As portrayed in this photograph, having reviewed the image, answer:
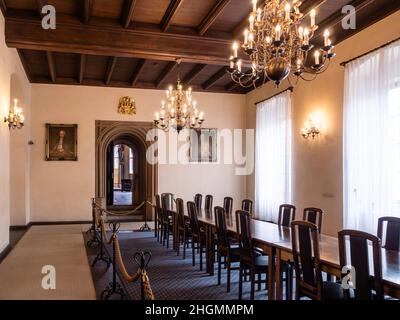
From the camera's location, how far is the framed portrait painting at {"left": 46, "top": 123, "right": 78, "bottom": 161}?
11094 millimetres

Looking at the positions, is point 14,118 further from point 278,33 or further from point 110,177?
point 110,177

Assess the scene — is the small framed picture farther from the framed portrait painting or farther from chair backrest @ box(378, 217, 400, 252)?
chair backrest @ box(378, 217, 400, 252)

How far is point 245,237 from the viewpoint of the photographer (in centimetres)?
462

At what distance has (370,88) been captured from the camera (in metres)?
6.59

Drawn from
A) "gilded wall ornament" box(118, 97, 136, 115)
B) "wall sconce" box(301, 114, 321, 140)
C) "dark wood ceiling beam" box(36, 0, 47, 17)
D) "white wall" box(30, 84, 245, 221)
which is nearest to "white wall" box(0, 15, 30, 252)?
"dark wood ceiling beam" box(36, 0, 47, 17)

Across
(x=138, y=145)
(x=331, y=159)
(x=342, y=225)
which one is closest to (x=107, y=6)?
(x=331, y=159)

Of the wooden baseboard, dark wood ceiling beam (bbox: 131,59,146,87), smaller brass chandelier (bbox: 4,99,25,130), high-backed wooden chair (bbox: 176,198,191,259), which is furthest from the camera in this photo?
dark wood ceiling beam (bbox: 131,59,146,87)

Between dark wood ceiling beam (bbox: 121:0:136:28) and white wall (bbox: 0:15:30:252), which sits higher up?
dark wood ceiling beam (bbox: 121:0:136:28)

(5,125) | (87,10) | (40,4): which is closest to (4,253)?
(5,125)

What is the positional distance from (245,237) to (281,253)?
63 cm

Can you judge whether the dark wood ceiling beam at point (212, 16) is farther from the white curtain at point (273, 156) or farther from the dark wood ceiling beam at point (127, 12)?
the white curtain at point (273, 156)

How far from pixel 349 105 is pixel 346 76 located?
54 centimetres

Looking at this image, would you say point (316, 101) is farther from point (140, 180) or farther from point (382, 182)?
point (140, 180)

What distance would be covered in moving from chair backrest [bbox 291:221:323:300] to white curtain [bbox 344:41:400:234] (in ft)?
10.2
